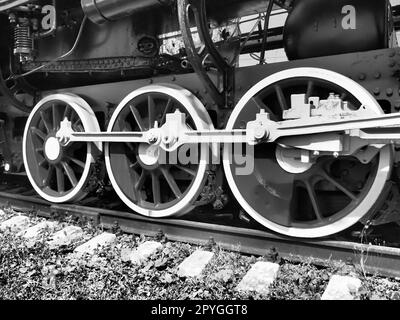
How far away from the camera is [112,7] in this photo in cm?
305

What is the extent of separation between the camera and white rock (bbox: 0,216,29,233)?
3.40 meters

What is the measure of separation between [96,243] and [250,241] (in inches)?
44.1

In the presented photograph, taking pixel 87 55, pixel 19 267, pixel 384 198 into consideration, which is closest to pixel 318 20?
pixel 384 198

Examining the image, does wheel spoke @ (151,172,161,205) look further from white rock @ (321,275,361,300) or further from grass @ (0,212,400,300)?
white rock @ (321,275,361,300)

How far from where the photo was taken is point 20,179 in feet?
16.5

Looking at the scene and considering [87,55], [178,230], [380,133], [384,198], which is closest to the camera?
[380,133]

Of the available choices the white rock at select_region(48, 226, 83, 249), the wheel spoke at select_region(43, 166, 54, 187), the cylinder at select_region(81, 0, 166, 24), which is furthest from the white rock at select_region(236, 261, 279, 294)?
the wheel spoke at select_region(43, 166, 54, 187)

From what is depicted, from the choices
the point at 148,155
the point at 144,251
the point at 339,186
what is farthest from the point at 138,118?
the point at 339,186

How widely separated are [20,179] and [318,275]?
13.1 feet

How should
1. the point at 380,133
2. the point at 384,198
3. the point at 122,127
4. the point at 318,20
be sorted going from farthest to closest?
1. the point at 122,127
2. the point at 318,20
3. the point at 384,198
4. the point at 380,133

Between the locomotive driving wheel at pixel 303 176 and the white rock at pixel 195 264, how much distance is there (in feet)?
1.32

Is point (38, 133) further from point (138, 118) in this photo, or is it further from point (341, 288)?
point (341, 288)

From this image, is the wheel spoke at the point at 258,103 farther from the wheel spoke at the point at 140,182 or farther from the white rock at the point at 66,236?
the white rock at the point at 66,236
